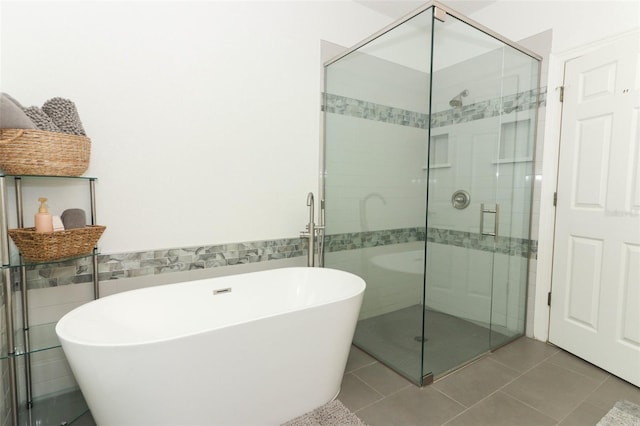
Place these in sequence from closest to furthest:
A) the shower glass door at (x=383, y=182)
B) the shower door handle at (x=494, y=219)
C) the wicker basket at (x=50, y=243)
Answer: the wicker basket at (x=50, y=243) → the shower glass door at (x=383, y=182) → the shower door handle at (x=494, y=219)

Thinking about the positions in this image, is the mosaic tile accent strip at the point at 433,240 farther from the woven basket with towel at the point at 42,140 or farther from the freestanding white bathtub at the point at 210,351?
the woven basket with towel at the point at 42,140

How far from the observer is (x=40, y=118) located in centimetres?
145

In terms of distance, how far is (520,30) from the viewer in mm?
2609

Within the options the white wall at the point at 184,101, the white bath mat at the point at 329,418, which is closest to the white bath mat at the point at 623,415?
the white bath mat at the point at 329,418

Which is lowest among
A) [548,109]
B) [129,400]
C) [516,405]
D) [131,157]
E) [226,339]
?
[516,405]

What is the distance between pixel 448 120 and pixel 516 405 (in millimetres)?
1715

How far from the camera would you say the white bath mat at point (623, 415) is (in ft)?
5.40

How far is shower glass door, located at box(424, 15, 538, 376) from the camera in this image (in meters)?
2.08

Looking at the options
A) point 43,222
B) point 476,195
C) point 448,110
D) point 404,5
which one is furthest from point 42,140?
point 404,5

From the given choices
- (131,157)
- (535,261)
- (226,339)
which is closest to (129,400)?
(226,339)

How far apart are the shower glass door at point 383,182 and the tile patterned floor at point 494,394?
19 centimetres

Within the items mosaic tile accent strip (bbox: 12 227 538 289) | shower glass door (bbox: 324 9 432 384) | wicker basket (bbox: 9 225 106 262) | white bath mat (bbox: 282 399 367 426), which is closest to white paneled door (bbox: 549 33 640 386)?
mosaic tile accent strip (bbox: 12 227 538 289)

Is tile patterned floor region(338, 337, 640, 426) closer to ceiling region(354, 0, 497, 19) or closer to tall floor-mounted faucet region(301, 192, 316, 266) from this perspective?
tall floor-mounted faucet region(301, 192, 316, 266)

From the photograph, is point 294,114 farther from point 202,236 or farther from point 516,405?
point 516,405
